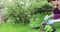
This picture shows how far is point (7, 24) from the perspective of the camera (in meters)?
6.94

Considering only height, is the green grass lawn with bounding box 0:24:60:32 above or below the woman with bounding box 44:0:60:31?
below

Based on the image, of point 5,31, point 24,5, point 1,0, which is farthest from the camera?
point 1,0

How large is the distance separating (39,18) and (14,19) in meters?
0.90

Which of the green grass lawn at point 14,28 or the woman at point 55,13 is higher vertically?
the woman at point 55,13

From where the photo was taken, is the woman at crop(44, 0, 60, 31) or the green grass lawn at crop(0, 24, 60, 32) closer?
the woman at crop(44, 0, 60, 31)

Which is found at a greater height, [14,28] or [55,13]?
[55,13]

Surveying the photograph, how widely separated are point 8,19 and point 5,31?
1.01 metres

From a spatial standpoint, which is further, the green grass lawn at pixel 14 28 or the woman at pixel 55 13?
the green grass lawn at pixel 14 28

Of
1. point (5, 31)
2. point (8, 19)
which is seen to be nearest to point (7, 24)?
point (8, 19)

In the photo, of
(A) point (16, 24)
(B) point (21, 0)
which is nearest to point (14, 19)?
(A) point (16, 24)

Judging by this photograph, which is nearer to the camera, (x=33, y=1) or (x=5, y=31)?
(x=5, y=31)

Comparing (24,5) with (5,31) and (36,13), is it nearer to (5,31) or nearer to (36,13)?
(36,13)

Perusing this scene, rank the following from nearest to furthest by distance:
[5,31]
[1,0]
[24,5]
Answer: [5,31] < [24,5] < [1,0]

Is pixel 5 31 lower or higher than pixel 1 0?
lower
